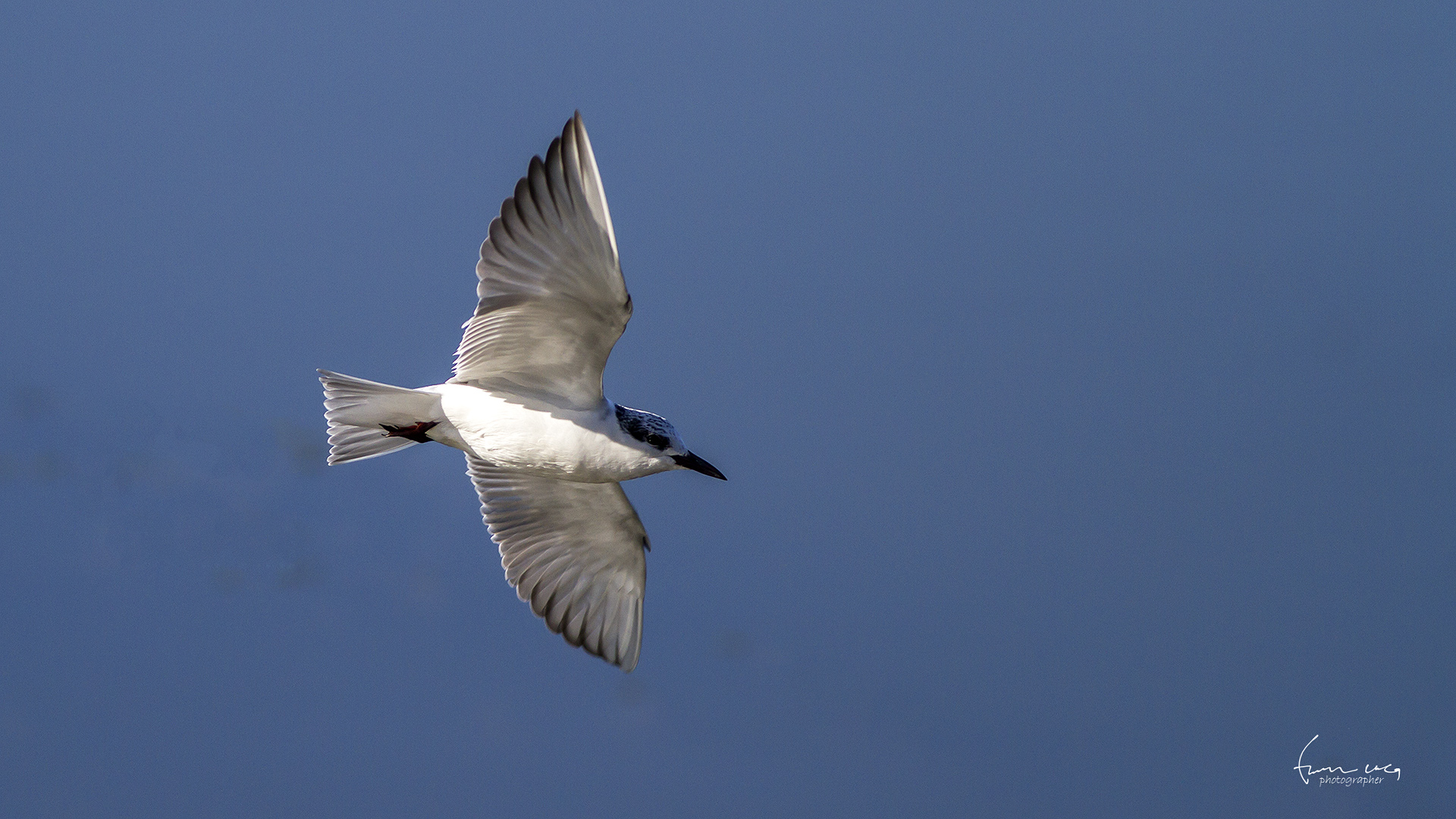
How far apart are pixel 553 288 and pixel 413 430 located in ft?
2.85

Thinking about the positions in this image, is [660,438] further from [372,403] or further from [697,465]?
[372,403]

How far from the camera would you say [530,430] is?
4.97 m

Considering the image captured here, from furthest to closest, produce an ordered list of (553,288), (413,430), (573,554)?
(573,554)
(413,430)
(553,288)

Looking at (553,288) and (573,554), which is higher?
(553,288)

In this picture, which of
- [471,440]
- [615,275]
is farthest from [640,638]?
[615,275]

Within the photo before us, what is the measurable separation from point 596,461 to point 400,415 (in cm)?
73

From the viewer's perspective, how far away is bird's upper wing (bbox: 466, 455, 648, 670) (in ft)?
19.1

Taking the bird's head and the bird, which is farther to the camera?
the bird's head

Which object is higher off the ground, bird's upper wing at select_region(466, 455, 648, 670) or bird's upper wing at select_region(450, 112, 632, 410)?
bird's upper wing at select_region(450, 112, 632, 410)

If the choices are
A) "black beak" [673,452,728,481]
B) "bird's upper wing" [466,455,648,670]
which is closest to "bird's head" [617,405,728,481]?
"black beak" [673,452,728,481]

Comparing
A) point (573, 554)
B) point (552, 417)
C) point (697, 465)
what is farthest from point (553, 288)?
point (573, 554)

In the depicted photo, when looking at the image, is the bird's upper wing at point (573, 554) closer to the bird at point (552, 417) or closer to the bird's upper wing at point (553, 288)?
the bird at point (552, 417)

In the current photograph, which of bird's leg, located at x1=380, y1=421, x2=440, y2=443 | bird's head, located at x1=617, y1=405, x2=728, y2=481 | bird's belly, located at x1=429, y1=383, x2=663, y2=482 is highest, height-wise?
bird's head, located at x1=617, y1=405, x2=728, y2=481

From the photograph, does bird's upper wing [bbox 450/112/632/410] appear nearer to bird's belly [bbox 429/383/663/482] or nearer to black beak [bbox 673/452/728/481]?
bird's belly [bbox 429/383/663/482]
